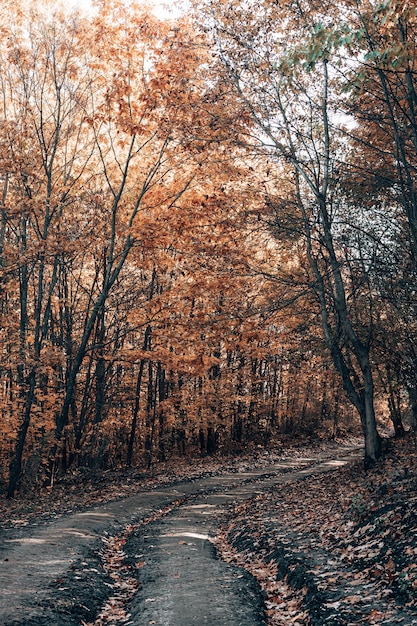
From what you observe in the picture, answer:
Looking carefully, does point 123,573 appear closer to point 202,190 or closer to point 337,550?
point 337,550

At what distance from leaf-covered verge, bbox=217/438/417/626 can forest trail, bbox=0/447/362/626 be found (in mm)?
529

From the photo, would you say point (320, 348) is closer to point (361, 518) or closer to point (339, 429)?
point (361, 518)

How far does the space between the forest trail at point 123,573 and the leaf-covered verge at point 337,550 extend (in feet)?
1.74

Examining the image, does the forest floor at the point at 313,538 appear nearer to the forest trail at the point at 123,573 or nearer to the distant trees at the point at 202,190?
the forest trail at the point at 123,573

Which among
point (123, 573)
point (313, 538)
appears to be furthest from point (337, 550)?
point (123, 573)

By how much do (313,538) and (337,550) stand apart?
1.11 m

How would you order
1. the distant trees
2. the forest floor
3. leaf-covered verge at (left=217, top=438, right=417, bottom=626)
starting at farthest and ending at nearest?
the distant trees < the forest floor < leaf-covered verge at (left=217, top=438, right=417, bottom=626)

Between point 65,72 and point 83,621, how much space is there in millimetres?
15709

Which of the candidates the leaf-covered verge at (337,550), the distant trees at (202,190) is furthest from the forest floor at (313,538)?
the distant trees at (202,190)

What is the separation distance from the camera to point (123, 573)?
9078 millimetres

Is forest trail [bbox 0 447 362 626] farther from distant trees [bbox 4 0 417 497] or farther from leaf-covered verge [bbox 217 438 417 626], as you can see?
distant trees [bbox 4 0 417 497]

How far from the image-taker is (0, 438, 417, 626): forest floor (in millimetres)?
6762

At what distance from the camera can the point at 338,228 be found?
619 inches

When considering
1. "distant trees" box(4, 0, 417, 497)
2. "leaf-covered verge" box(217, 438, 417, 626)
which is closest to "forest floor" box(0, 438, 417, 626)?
"leaf-covered verge" box(217, 438, 417, 626)
